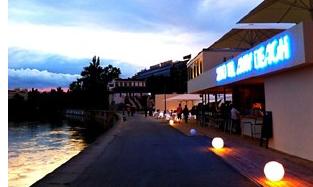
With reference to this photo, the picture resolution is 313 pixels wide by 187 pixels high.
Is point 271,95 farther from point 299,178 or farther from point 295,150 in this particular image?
Answer: point 299,178

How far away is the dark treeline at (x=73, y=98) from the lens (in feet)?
412

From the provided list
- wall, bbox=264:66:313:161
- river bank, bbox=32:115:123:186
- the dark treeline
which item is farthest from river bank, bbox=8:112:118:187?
the dark treeline

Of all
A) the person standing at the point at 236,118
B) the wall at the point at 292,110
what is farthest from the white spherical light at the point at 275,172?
the person standing at the point at 236,118

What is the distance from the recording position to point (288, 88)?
15.9 metres

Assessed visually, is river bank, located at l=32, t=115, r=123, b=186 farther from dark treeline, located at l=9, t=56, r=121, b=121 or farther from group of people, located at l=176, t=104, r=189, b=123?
dark treeline, located at l=9, t=56, r=121, b=121

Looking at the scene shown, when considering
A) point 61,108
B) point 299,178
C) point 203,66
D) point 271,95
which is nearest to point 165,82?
point 61,108

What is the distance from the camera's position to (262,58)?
55.2ft

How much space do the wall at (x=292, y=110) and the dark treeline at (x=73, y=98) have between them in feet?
327

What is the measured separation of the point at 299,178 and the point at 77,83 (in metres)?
132

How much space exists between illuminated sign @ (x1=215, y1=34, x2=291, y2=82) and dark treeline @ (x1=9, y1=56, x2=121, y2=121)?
95118 millimetres

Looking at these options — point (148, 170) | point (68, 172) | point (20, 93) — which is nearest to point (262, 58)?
point (148, 170)

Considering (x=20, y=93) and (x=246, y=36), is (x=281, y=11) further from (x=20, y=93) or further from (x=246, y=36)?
(x=20, y=93)

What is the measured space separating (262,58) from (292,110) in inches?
91.9

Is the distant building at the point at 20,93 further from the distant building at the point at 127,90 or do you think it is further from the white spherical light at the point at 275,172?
the white spherical light at the point at 275,172
